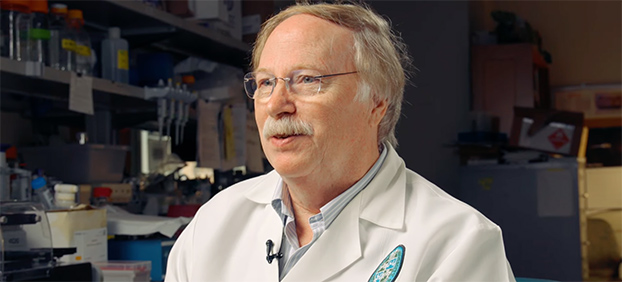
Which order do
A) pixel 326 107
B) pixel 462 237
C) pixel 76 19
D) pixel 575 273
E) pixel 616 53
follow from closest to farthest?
pixel 462 237 → pixel 326 107 → pixel 76 19 → pixel 575 273 → pixel 616 53

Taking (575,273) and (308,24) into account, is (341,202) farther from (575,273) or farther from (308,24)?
(575,273)

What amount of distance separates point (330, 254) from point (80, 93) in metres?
1.48

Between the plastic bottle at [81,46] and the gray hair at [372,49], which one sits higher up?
the plastic bottle at [81,46]

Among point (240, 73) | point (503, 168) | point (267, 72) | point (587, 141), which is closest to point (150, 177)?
point (240, 73)

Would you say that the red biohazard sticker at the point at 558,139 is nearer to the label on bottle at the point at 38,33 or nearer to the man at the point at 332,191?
the label on bottle at the point at 38,33

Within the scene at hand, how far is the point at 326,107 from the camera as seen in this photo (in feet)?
4.05

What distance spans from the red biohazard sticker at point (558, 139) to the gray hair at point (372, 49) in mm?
4337

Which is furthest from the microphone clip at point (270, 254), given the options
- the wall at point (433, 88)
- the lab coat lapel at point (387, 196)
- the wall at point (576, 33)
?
the wall at point (576, 33)

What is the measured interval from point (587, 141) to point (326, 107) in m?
6.58

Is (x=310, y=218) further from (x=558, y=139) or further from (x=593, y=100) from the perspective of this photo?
(x=593, y=100)

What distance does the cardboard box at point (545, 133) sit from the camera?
212 inches

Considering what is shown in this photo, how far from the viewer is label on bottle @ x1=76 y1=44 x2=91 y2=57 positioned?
2.44 meters

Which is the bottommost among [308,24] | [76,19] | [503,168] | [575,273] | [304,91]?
[575,273]

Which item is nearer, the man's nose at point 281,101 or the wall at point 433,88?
the man's nose at point 281,101
